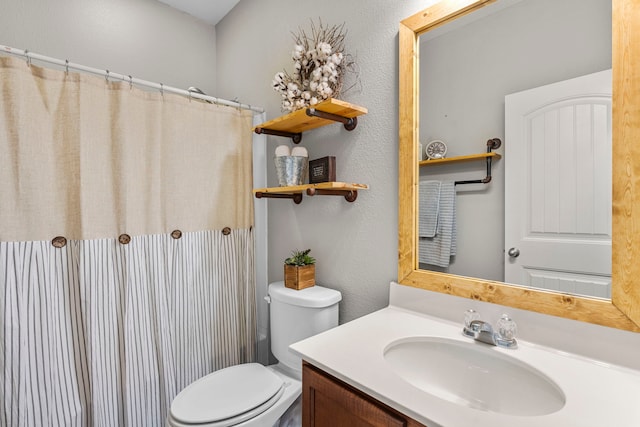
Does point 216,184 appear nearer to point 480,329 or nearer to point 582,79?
point 480,329

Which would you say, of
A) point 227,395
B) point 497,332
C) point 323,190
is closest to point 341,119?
point 323,190

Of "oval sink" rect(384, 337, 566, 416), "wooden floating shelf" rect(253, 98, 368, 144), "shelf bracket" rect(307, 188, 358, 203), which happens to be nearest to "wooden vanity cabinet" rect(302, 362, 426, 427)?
"oval sink" rect(384, 337, 566, 416)

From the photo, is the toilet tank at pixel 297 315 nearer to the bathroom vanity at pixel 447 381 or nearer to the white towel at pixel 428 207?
the bathroom vanity at pixel 447 381

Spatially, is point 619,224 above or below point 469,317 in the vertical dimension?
above

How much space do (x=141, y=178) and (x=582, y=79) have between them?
170 cm

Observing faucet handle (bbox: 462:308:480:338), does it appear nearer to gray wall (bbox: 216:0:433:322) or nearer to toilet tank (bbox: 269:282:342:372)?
gray wall (bbox: 216:0:433:322)

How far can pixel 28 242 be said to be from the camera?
1272 millimetres

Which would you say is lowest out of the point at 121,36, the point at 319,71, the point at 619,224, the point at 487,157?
the point at 619,224

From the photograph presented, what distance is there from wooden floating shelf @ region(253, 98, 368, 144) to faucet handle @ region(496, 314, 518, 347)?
2.94ft

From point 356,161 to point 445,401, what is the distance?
3.16 ft

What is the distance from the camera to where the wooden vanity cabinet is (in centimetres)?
71

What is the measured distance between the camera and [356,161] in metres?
1.40

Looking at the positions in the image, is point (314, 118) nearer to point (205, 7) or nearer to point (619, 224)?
point (619, 224)

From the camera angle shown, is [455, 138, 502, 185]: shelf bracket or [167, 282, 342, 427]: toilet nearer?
[455, 138, 502, 185]: shelf bracket
